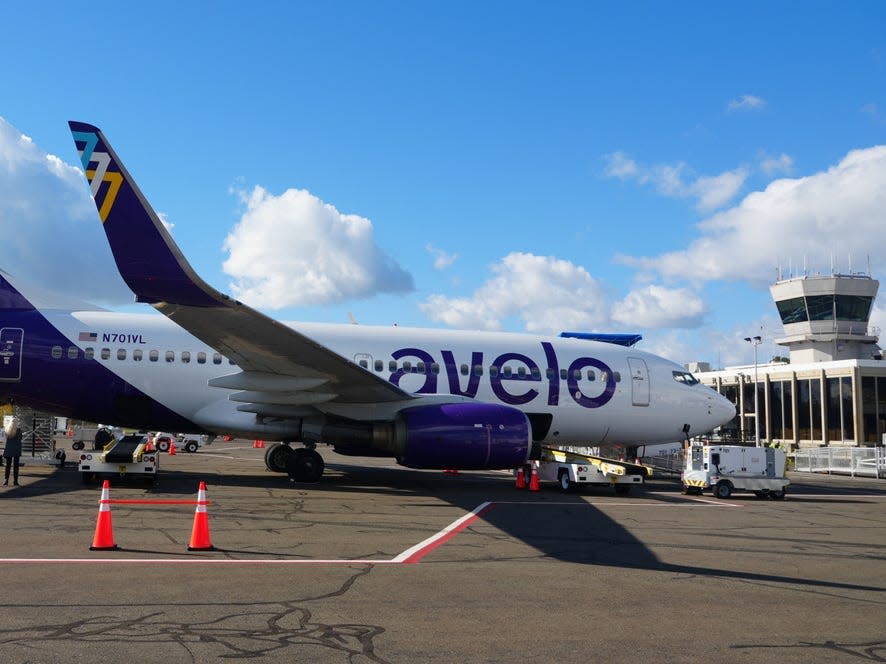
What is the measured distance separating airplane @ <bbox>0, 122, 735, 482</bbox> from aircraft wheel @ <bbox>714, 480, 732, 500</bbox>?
9.56ft

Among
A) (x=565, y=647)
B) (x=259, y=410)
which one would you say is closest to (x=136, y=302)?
(x=259, y=410)

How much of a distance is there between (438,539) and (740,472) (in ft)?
34.1

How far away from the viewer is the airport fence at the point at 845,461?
29.8 meters

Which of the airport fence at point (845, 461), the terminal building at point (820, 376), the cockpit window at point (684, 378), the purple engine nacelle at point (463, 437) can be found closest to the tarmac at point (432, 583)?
the purple engine nacelle at point (463, 437)

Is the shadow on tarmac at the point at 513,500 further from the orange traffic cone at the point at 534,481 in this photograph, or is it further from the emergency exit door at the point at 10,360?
the emergency exit door at the point at 10,360

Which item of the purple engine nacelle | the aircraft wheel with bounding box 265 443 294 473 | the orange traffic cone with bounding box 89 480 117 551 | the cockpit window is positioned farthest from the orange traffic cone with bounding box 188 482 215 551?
the cockpit window

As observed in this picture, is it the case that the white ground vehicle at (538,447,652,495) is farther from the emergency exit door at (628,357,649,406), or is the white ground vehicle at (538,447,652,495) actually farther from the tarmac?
the tarmac

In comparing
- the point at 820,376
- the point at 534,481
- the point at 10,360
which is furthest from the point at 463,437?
the point at 820,376

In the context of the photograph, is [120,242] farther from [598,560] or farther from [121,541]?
[598,560]

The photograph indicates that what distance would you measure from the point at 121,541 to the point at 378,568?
3.47 m

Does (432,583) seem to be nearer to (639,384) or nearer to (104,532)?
(104,532)

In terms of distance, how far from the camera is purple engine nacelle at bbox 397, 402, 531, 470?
1516 centimetres

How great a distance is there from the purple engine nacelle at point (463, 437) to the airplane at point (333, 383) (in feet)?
0.09

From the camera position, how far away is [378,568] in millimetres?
8141
